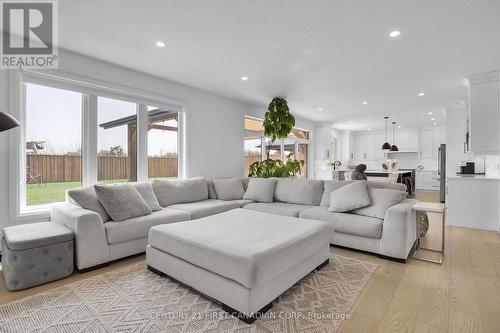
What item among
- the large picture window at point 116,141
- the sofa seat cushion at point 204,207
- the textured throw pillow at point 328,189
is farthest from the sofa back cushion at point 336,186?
the large picture window at point 116,141

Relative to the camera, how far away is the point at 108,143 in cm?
380

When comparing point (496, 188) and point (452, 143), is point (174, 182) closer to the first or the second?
point (496, 188)

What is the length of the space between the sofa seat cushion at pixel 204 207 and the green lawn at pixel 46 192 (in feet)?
4.73

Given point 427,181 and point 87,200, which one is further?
point 427,181

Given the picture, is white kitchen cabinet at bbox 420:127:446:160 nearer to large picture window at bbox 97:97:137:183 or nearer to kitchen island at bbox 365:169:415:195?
kitchen island at bbox 365:169:415:195

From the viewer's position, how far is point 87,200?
291 cm

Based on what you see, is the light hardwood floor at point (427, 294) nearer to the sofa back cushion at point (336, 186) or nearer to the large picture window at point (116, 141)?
the sofa back cushion at point (336, 186)

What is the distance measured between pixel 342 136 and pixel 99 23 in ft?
32.3

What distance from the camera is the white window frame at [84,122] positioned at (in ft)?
9.48

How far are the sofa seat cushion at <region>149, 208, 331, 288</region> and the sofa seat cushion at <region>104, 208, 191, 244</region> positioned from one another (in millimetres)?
566

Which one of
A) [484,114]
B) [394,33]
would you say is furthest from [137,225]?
[484,114]

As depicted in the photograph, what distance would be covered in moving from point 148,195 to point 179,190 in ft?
2.00

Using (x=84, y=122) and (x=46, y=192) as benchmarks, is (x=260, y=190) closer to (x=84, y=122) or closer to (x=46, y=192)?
(x=84, y=122)

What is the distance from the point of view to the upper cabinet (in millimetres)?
4070
